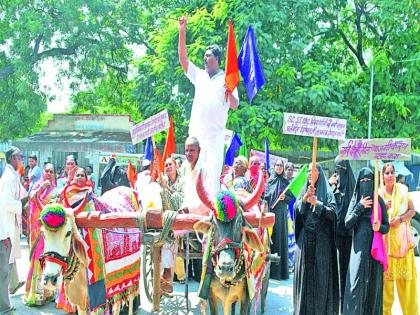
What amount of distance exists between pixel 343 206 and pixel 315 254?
747 millimetres

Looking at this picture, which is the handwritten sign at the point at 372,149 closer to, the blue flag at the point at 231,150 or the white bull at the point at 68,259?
the white bull at the point at 68,259

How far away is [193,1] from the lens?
17547 millimetres

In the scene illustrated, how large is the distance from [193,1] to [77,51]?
638cm

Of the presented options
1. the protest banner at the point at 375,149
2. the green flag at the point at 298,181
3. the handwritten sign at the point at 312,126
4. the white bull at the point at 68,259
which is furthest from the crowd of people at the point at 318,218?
the green flag at the point at 298,181

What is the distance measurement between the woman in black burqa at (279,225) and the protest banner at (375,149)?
3917mm

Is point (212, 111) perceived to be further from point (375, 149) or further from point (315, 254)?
point (315, 254)

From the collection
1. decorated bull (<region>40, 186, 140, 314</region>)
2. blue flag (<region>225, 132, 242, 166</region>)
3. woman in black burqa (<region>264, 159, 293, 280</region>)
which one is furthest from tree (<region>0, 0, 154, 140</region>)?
decorated bull (<region>40, 186, 140, 314</region>)

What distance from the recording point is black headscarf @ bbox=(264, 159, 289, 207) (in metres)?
9.26

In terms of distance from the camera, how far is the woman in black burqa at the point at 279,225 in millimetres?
9242

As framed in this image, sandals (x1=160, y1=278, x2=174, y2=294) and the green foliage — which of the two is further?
the green foliage

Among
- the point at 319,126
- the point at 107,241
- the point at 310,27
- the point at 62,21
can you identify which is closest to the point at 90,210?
the point at 107,241

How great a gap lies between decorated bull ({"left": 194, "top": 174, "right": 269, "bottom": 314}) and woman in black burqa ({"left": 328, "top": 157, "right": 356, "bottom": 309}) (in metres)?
1.72

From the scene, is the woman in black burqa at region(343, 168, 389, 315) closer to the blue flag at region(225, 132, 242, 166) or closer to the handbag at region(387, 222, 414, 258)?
the handbag at region(387, 222, 414, 258)

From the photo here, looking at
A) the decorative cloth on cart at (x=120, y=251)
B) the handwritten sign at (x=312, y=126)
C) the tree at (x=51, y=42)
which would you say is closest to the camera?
the handwritten sign at (x=312, y=126)
